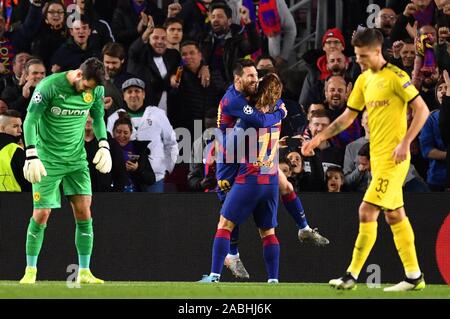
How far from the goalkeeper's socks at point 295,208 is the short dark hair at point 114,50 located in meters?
3.91

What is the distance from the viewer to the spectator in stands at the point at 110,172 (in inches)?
588

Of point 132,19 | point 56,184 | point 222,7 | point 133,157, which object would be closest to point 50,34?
point 132,19

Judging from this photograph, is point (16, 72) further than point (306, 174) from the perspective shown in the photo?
Yes

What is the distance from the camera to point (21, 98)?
16.4m

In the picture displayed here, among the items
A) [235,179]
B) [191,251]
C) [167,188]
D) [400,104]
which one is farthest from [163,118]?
[400,104]

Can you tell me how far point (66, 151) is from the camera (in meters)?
12.8

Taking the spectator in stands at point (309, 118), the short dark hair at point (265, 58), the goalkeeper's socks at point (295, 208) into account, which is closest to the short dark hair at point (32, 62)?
the short dark hair at point (265, 58)

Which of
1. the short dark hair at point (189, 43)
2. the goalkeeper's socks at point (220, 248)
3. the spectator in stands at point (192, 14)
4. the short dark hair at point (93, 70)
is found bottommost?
A: the goalkeeper's socks at point (220, 248)

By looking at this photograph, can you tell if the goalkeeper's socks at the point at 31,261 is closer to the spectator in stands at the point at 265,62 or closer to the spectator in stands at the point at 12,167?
the spectator in stands at the point at 12,167

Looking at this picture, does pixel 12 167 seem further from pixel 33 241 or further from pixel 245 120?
pixel 245 120

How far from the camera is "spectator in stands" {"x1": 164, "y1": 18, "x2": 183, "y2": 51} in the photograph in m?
17.1

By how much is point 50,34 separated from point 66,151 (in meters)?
4.97

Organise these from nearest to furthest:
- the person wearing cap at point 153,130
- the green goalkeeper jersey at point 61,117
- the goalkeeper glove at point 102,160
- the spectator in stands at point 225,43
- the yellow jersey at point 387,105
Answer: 1. the yellow jersey at point 387,105
2. the green goalkeeper jersey at point 61,117
3. the goalkeeper glove at point 102,160
4. the person wearing cap at point 153,130
5. the spectator in stands at point 225,43

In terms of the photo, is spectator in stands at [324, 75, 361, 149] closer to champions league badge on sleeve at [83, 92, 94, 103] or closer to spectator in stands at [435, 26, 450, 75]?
spectator in stands at [435, 26, 450, 75]
